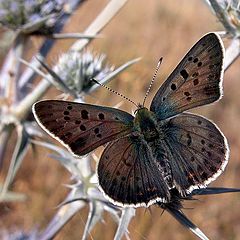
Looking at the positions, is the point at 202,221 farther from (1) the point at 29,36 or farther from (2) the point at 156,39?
(2) the point at 156,39

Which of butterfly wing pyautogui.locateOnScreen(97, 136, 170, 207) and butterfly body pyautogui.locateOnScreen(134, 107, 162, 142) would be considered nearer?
butterfly wing pyautogui.locateOnScreen(97, 136, 170, 207)

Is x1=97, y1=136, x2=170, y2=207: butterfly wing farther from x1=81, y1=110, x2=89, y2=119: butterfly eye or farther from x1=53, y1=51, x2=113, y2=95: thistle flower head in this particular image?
x1=53, y1=51, x2=113, y2=95: thistle flower head

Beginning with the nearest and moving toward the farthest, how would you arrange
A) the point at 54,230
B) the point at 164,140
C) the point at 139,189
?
the point at 139,189
the point at 164,140
the point at 54,230

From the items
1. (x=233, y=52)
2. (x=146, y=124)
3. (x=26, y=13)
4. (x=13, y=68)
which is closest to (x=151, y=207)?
(x=13, y=68)

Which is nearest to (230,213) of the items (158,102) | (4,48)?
(4,48)

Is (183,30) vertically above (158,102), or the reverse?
(158,102)

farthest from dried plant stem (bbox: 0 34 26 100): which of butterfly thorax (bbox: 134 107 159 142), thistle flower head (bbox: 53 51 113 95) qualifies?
butterfly thorax (bbox: 134 107 159 142)

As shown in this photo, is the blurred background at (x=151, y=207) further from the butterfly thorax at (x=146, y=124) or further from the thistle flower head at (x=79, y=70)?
the butterfly thorax at (x=146, y=124)
